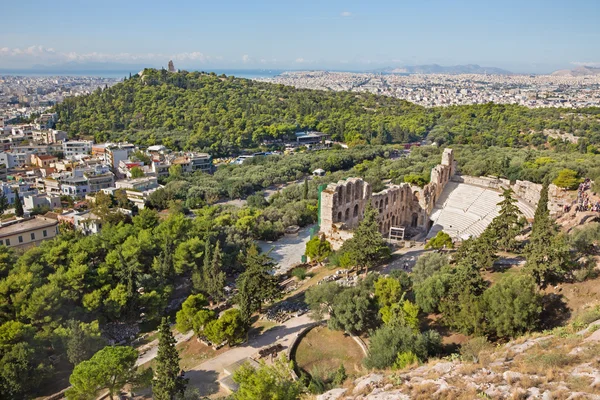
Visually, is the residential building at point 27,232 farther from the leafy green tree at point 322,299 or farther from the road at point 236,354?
the leafy green tree at point 322,299

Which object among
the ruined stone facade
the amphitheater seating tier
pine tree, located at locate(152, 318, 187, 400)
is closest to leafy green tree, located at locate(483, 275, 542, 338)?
pine tree, located at locate(152, 318, 187, 400)

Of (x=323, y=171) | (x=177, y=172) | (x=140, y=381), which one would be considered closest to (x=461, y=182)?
(x=323, y=171)

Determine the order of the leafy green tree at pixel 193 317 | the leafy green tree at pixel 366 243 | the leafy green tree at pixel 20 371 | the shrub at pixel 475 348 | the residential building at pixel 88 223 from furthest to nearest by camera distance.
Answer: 1. the residential building at pixel 88 223
2. the leafy green tree at pixel 366 243
3. the leafy green tree at pixel 193 317
4. the leafy green tree at pixel 20 371
5. the shrub at pixel 475 348

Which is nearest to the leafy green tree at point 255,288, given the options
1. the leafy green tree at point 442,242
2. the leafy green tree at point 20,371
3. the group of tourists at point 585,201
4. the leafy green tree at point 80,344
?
the leafy green tree at point 80,344

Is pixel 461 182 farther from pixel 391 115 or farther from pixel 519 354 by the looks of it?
pixel 391 115

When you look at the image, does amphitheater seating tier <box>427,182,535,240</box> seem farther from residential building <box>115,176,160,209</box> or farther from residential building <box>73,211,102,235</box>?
residential building <box>115,176,160,209</box>

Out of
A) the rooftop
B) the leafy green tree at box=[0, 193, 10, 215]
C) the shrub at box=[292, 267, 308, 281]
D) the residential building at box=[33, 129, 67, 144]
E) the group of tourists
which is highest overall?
the residential building at box=[33, 129, 67, 144]

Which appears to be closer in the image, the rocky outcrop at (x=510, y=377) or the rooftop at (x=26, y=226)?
the rocky outcrop at (x=510, y=377)
